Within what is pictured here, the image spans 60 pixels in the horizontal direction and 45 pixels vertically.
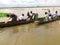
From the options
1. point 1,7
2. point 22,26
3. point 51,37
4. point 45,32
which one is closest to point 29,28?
point 22,26

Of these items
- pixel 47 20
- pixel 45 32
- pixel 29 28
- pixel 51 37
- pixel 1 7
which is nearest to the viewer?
pixel 51 37

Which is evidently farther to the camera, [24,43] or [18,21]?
[18,21]

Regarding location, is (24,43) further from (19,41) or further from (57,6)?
(57,6)

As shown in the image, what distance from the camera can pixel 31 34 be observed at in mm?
2578

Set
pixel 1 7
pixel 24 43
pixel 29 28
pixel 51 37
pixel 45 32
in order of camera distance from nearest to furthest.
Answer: pixel 24 43 < pixel 51 37 < pixel 45 32 < pixel 29 28 < pixel 1 7

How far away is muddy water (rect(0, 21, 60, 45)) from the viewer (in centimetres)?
227

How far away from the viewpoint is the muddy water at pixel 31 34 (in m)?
2.27

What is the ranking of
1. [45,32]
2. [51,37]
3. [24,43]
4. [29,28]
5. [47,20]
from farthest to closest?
[47,20] → [29,28] → [45,32] → [51,37] → [24,43]

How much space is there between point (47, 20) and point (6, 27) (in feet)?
2.20

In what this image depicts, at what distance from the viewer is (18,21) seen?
2.95 meters

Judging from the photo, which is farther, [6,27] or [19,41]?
[6,27]

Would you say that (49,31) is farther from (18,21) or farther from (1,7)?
(1,7)

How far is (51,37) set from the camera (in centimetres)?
244

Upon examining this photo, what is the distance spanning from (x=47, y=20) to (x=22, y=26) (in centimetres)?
44
